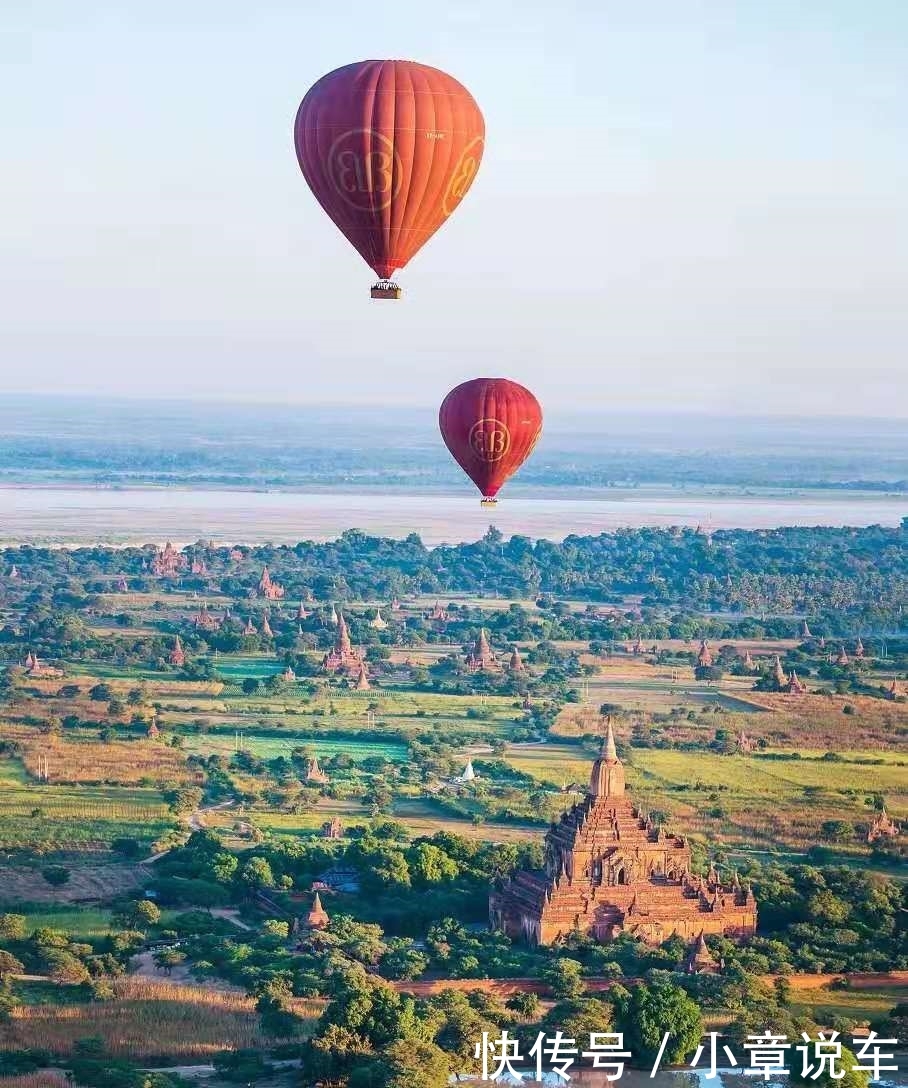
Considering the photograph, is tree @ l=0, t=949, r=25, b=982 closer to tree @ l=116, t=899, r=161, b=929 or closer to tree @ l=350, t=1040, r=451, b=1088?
tree @ l=116, t=899, r=161, b=929

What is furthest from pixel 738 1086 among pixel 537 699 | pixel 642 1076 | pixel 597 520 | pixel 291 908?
pixel 597 520

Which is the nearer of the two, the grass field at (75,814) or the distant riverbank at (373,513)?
the grass field at (75,814)

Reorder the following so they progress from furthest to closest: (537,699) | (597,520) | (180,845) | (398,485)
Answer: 1. (398,485)
2. (597,520)
3. (537,699)
4. (180,845)

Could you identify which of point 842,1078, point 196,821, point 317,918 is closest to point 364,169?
point 317,918

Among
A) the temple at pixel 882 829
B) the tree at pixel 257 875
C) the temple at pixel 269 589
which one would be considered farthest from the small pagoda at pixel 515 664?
the tree at pixel 257 875

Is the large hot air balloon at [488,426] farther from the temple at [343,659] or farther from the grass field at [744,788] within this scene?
the temple at [343,659]

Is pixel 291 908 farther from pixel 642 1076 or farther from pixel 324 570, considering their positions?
pixel 324 570
